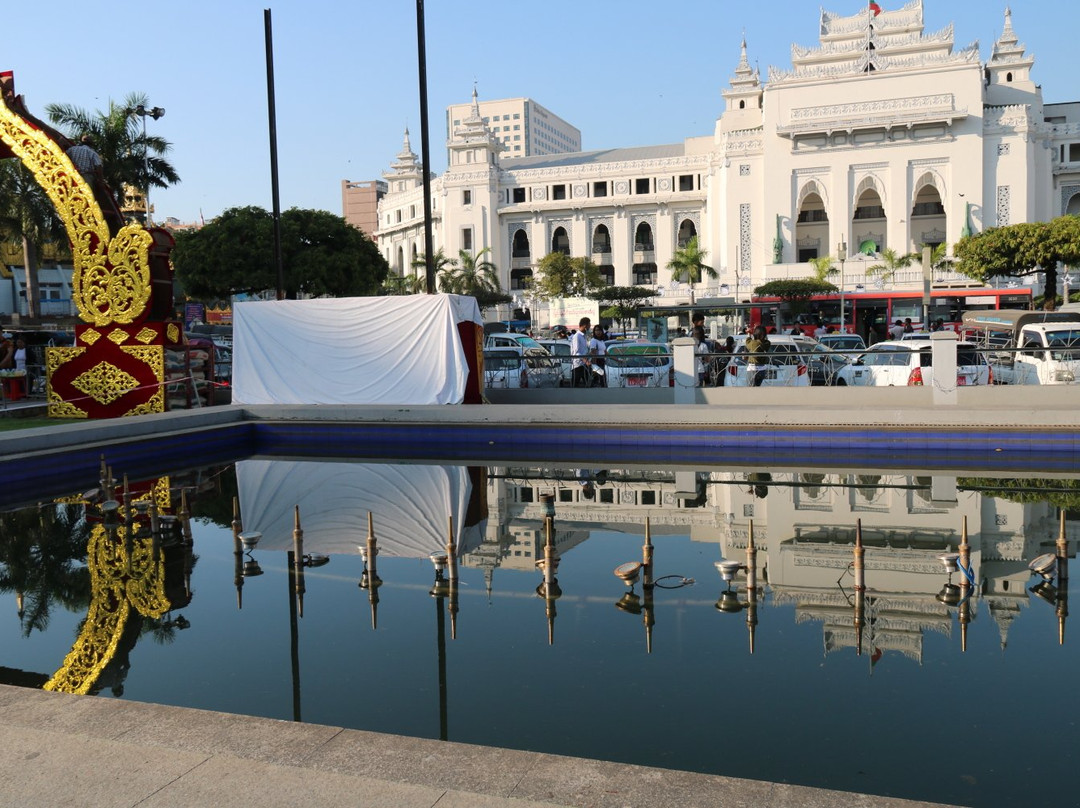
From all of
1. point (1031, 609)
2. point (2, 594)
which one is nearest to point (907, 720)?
point (1031, 609)

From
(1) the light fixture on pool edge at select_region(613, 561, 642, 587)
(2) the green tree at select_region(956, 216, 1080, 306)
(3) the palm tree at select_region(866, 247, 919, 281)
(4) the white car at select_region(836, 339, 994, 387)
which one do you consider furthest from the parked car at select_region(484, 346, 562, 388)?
(3) the palm tree at select_region(866, 247, 919, 281)

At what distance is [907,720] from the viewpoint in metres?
4.75

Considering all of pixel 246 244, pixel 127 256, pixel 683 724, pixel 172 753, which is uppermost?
pixel 246 244

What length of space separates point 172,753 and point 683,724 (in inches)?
94.6

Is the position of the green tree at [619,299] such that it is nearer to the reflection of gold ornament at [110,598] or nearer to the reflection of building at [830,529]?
the reflection of building at [830,529]

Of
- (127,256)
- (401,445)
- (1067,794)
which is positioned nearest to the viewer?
(1067,794)

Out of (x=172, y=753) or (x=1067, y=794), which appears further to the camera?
(x=1067, y=794)

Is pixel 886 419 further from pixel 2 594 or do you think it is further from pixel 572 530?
pixel 2 594

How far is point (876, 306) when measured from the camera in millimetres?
50062

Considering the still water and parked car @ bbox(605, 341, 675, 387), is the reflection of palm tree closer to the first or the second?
the still water

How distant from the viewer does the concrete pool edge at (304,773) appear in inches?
130

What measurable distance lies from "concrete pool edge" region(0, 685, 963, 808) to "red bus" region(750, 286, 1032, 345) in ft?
135

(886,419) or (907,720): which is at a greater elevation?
(886,419)

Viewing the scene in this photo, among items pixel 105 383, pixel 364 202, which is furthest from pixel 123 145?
pixel 364 202
